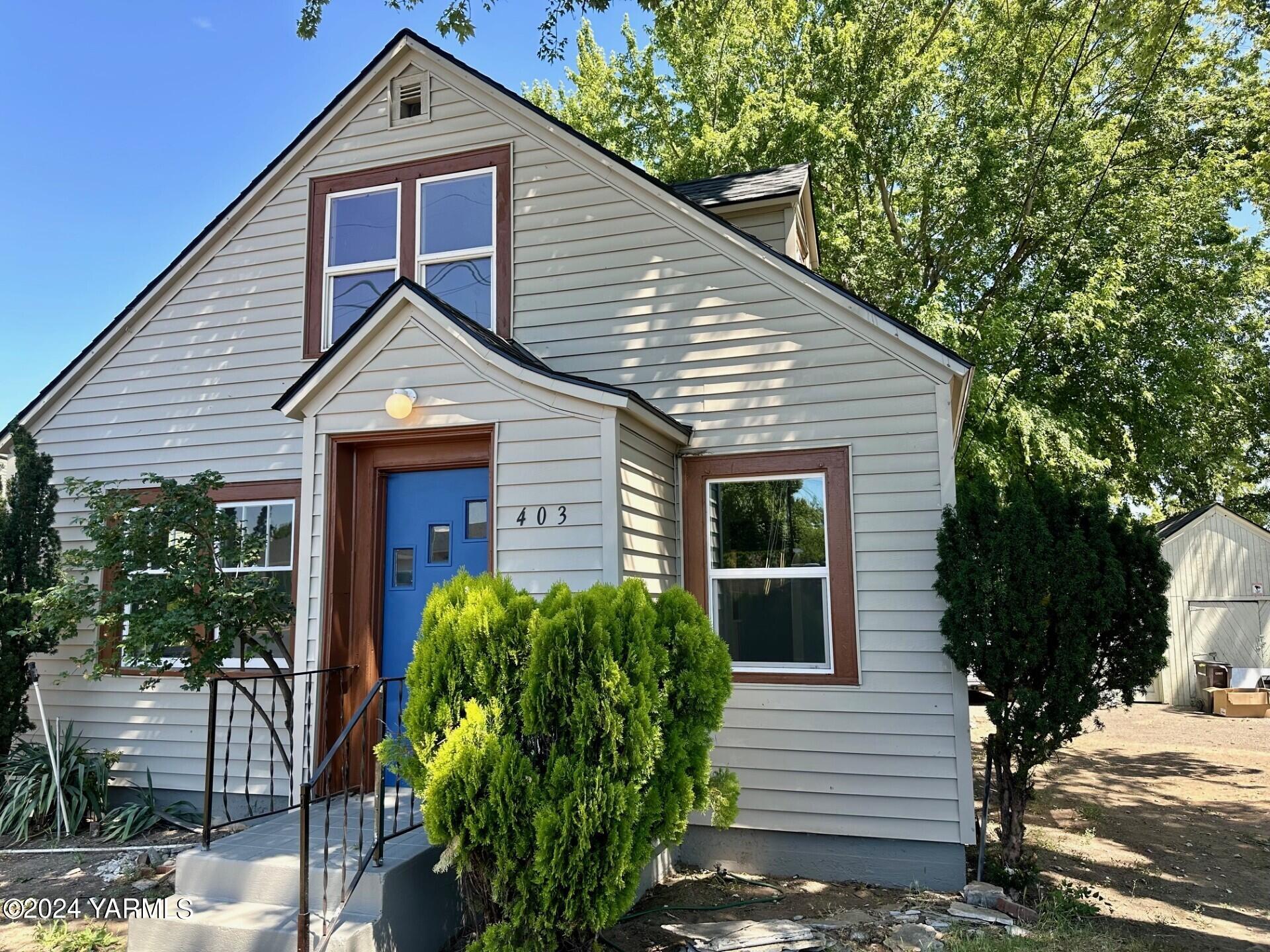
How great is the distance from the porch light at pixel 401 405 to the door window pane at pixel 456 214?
2112mm

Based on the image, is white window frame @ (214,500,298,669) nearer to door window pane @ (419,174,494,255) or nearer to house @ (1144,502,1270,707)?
door window pane @ (419,174,494,255)

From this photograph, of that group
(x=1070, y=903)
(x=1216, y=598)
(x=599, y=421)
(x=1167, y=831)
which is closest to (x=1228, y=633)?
(x=1216, y=598)

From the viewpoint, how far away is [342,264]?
7113 mm

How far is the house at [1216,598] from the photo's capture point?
16125mm

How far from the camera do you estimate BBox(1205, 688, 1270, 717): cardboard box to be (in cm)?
1454

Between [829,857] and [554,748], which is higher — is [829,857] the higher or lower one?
the lower one

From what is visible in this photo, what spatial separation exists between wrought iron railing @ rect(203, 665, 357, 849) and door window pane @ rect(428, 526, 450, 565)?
96cm

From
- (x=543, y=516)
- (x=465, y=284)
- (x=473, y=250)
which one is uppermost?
(x=473, y=250)

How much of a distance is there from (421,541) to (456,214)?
9.89 feet

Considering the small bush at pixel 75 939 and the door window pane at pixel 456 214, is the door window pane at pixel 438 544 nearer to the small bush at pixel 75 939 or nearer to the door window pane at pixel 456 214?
the door window pane at pixel 456 214

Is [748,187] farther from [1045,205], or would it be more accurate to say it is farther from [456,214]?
[1045,205]

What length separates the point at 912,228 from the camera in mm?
15555

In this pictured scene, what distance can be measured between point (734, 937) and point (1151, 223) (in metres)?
13.8

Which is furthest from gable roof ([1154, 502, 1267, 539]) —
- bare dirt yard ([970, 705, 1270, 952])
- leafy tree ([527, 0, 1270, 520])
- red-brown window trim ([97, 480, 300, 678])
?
red-brown window trim ([97, 480, 300, 678])
